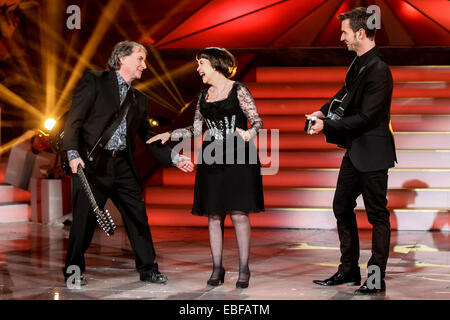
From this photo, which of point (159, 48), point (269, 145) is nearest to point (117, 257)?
point (269, 145)

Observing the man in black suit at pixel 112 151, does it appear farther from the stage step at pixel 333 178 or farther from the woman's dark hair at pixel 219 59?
the stage step at pixel 333 178

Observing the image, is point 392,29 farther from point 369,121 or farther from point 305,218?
point 369,121

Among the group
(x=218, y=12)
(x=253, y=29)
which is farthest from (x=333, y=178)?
(x=218, y=12)

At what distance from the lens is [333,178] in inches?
325

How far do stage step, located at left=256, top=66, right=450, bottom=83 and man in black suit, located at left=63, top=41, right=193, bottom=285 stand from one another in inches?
210

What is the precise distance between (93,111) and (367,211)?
1915 millimetres

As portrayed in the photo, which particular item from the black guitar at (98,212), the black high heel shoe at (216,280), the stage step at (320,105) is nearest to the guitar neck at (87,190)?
the black guitar at (98,212)

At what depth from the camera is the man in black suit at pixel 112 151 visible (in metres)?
4.95

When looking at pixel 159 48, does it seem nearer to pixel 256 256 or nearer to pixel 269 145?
pixel 269 145

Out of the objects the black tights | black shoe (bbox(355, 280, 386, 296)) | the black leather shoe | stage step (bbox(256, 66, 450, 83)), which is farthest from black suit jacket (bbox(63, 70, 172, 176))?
stage step (bbox(256, 66, 450, 83))

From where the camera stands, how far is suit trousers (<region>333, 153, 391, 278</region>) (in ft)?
15.5

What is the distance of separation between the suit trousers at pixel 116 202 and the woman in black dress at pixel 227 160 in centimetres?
45

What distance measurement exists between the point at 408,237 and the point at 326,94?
3.09 meters

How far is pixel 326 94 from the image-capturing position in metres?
9.74
